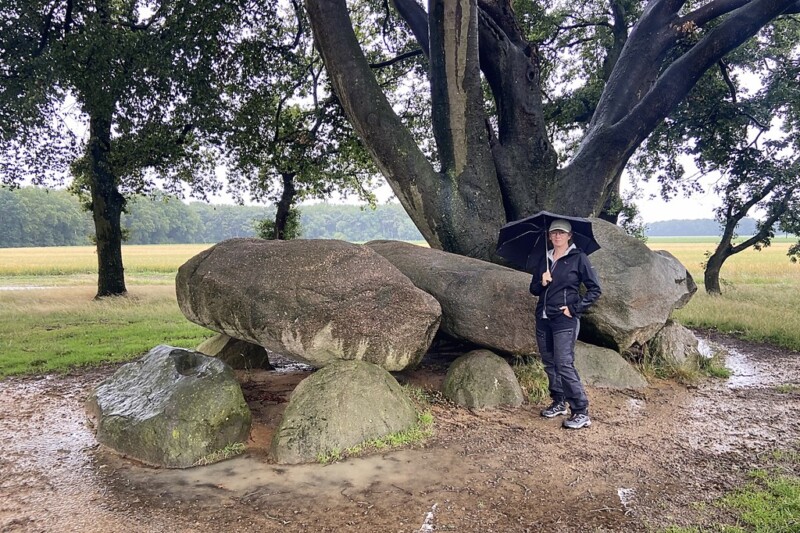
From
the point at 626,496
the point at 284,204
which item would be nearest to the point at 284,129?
the point at 284,204

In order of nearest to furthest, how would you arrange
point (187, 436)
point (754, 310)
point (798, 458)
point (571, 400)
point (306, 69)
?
point (798, 458) → point (187, 436) → point (571, 400) → point (754, 310) → point (306, 69)

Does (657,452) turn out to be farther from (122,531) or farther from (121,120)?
(121,120)

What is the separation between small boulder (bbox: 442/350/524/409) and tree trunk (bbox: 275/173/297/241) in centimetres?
1146

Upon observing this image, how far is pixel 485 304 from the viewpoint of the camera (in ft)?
21.0

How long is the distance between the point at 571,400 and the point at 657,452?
945mm

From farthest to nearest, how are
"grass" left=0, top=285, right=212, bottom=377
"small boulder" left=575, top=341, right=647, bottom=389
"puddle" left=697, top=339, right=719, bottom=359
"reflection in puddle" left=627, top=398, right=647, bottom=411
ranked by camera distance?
"grass" left=0, top=285, right=212, bottom=377, "puddle" left=697, top=339, right=719, bottom=359, "small boulder" left=575, top=341, right=647, bottom=389, "reflection in puddle" left=627, top=398, right=647, bottom=411

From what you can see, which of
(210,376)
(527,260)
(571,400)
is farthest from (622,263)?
(210,376)

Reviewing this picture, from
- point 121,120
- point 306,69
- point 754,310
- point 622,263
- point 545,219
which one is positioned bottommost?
point 754,310

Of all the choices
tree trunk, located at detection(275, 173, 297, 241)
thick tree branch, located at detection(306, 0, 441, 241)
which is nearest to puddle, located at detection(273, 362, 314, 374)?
thick tree branch, located at detection(306, 0, 441, 241)

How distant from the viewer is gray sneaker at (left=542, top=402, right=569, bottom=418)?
5707 mm

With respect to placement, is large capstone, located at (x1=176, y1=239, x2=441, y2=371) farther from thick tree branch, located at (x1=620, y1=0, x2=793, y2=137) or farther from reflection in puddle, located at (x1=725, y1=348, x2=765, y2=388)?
thick tree branch, located at (x1=620, y1=0, x2=793, y2=137)

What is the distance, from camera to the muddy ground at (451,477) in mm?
3697

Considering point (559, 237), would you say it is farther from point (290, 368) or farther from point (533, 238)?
point (290, 368)

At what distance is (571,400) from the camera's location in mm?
5465
